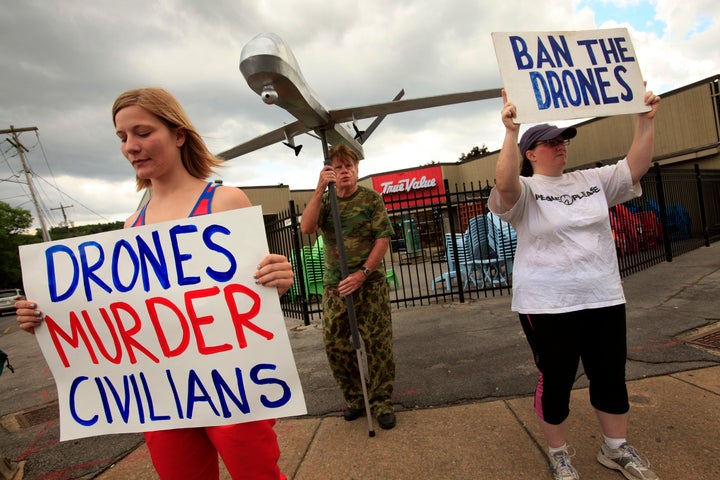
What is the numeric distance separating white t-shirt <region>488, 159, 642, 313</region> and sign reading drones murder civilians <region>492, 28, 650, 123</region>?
0.32m

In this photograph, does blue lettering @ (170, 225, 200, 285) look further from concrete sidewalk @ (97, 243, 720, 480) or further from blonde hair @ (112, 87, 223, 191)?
concrete sidewalk @ (97, 243, 720, 480)

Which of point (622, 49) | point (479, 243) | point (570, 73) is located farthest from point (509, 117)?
point (479, 243)

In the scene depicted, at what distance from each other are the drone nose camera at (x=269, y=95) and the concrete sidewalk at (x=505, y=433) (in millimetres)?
1967

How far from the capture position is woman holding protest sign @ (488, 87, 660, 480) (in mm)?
1729

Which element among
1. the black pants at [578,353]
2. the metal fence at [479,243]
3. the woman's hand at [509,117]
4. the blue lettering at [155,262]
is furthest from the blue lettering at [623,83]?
the metal fence at [479,243]

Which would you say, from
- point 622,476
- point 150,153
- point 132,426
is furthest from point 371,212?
point 622,476

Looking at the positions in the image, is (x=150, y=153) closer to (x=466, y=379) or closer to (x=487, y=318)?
(x=466, y=379)

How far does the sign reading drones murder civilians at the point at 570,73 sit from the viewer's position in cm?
178

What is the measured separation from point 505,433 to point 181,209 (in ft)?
7.15

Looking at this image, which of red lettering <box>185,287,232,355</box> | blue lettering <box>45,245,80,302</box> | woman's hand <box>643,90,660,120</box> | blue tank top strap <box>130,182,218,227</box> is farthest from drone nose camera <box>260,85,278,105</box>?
woman's hand <box>643,90,660,120</box>

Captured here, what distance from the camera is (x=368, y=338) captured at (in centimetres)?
258

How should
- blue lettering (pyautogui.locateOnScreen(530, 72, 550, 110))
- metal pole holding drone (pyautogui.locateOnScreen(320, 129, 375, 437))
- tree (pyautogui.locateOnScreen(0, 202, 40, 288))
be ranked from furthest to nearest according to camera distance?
tree (pyautogui.locateOnScreen(0, 202, 40, 288)), metal pole holding drone (pyautogui.locateOnScreen(320, 129, 375, 437)), blue lettering (pyautogui.locateOnScreen(530, 72, 550, 110))

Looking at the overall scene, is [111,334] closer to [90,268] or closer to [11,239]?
[90,268]

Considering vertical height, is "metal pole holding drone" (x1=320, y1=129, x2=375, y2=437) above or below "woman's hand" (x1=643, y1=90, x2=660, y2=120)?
below
